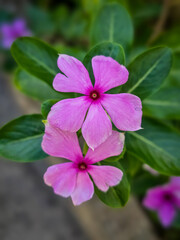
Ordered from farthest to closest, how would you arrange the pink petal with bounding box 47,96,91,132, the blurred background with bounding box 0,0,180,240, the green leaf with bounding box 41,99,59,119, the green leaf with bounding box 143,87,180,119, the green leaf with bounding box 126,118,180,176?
the blurred background with bounding box 0,0,180,240
the green leaf with bounding box 143,87,180,119
the green leaf with bounding box 126,118,180,176
the green leaf with bounding box 41,99,59,119
the pink petal with bounding box 47,96,91,132

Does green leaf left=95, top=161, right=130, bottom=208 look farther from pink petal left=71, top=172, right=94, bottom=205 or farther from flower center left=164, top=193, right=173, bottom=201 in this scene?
flower center left=164, top=193, right=173, bottom=201

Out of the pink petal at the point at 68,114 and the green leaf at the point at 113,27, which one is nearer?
the pink petal at the point at 68,114

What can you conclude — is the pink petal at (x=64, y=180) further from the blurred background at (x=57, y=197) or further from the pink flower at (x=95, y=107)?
the blurred background at (x=57, y=197)

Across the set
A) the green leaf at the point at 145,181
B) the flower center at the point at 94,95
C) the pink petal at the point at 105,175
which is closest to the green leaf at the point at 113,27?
the flower center at the point at 94,95

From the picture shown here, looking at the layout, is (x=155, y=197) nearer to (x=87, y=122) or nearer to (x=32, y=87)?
(x=32, y=87)

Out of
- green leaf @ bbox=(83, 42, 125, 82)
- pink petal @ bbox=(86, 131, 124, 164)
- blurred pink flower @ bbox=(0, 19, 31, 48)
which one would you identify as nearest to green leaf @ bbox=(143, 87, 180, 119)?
green leaf @ bbox=(83, 42, 125, 82)
